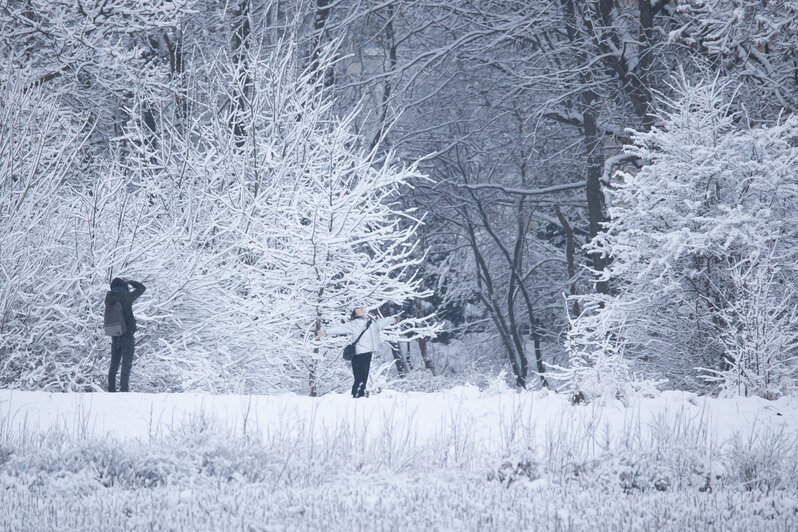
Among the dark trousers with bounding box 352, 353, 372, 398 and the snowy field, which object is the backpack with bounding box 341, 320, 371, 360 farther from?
the snowy field

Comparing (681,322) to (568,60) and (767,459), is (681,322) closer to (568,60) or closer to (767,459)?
(767,459)

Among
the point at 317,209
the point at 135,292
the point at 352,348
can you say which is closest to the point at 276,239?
the point at 317,209

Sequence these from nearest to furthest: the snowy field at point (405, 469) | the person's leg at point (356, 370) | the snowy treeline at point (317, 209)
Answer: the snowy field at point (405, 469), the person's leg at point (356, 370), the snowy treeline at point (317, 209)

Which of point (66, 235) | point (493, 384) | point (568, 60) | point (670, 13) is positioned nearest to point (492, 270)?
point (568, 60)

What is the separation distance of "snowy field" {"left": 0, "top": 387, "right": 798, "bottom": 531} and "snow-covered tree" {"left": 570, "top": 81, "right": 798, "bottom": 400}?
14.5 ft

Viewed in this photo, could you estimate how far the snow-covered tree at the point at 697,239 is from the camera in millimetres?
12766

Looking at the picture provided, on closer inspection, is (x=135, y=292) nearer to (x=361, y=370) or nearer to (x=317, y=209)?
(x=361, y=370)

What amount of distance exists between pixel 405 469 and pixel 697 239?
7654 millimetres

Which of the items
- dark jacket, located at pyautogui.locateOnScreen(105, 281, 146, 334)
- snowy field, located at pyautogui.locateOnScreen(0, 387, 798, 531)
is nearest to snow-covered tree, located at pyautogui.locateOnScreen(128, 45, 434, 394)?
dark jacket, located at pyautogui.locateOnScreen(105, 281, 146, 334)

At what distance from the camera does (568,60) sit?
21.2 meters

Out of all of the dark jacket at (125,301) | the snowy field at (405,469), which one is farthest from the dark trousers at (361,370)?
the dark jacket at (125,301)

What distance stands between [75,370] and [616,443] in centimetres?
823

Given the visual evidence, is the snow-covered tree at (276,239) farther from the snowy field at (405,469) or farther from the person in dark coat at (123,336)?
the snowy field at (405,469)

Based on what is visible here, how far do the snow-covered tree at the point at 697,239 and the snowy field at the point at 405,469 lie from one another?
4416mm
